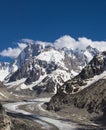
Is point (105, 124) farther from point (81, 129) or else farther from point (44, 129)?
point (44, 129)

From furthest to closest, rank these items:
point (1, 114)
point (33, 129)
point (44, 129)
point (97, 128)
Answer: point (97, 128) → point (44, 129) → point (33, 129) → point (1, 114)

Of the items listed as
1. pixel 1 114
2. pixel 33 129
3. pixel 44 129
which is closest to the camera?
pixel 1 114

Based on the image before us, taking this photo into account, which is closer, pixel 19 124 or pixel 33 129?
pixel 19 124

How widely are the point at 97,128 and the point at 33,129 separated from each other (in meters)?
38.6

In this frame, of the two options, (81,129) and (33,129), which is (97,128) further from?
(33,129)

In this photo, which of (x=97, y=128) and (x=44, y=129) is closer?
(x=44, y=129)

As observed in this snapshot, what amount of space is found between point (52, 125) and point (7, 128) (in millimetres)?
74992

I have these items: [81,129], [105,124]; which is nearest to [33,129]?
[81,129]

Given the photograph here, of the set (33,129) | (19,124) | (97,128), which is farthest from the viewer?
(97,128)

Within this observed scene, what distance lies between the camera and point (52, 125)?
185m

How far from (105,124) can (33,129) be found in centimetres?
5540

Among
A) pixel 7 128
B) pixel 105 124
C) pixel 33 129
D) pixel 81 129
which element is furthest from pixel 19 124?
pixel 105 124

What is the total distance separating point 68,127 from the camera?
590 ft

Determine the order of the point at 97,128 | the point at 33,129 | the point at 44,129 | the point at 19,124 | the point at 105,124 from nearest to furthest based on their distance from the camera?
1. the point at 19,124
2. the point at 33,129
3. the point at 44,129
4. the point at 97,128
5. the point at 105,124
